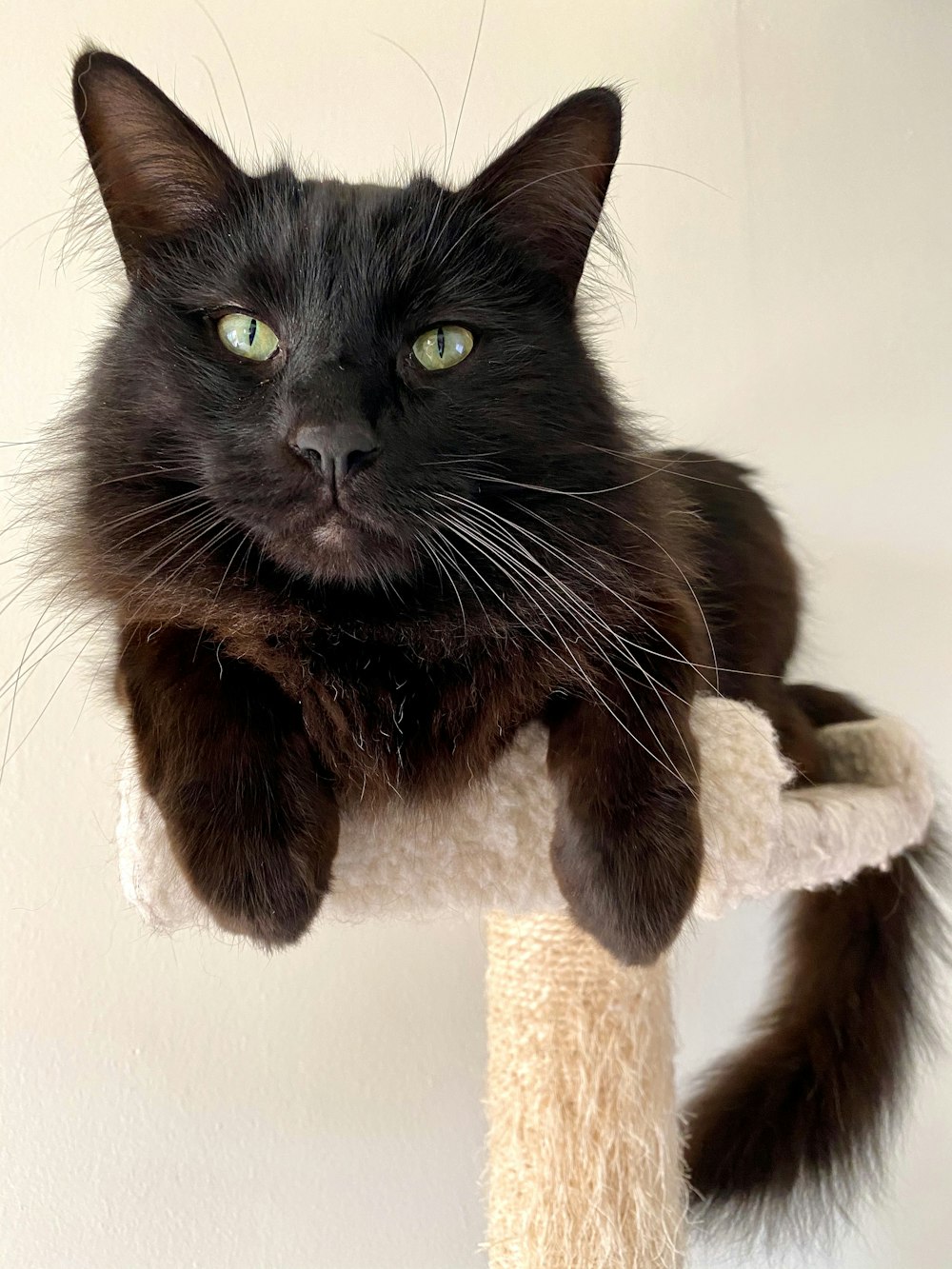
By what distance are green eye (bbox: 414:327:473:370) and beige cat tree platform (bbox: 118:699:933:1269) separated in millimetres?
333

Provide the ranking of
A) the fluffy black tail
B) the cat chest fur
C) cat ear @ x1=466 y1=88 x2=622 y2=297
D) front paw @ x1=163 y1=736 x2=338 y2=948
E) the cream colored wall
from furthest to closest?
the cream colored wall < the fluffy black tail < cat ear @ x1=466 y1=88 x2=622 y2=297 < the cat chest fur < front paw @ x1=163 y1=736 x2=338 y2=948

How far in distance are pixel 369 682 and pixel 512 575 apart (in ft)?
0.50

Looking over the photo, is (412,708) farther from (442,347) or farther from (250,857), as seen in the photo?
(442,347)

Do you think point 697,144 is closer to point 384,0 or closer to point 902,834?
point 384,0

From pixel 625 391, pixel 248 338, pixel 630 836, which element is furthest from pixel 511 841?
pixel 625 391

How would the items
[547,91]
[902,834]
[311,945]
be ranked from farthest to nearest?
1. [547,91]
2. [311,945]
3. [902,834]

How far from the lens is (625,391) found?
1616 mm

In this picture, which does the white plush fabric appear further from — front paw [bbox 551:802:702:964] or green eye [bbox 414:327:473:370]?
green eye [bbox 414:327:473:370]

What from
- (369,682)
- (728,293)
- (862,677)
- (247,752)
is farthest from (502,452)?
→ (862,677)

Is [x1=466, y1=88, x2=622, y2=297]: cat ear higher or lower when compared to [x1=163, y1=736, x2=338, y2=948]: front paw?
higher

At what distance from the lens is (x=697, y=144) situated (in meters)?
1.79

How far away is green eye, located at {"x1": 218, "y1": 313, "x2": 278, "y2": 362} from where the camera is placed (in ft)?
2.62

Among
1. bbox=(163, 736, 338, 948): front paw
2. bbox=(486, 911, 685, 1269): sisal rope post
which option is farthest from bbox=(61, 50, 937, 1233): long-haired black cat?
bbox=(486, 911, 685, 1269): sisal rope post

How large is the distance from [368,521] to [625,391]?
3.34ft
